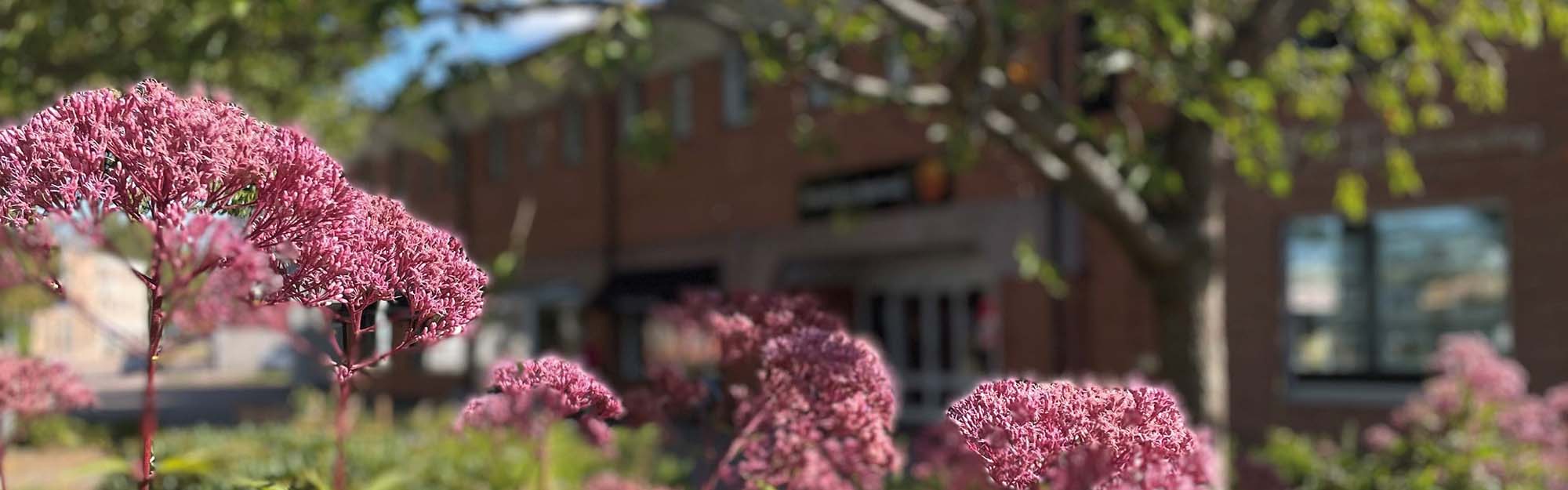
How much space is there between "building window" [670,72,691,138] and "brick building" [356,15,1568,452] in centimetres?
5

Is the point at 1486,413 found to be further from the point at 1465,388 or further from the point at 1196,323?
the point at 1196,323

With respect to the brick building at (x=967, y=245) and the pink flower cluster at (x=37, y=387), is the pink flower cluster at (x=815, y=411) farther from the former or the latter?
the brick building at (x=967, y=245)

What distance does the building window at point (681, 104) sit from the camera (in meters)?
24.7

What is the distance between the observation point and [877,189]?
1958 cm

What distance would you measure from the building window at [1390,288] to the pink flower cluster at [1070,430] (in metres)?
12.7

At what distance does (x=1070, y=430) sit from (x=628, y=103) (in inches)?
978

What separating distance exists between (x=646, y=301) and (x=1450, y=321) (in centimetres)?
1393

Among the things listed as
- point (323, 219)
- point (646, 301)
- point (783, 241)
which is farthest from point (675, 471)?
point (646, 301)

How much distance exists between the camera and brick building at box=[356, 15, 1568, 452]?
13156 mm

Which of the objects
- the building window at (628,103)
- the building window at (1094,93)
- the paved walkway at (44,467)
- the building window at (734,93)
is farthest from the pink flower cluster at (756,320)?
the building window at (628,103)

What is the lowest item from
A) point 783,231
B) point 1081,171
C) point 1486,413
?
point 1486,413

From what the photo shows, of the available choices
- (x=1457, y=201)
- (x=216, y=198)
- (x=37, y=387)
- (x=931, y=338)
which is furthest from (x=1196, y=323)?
(x=931, y=338)

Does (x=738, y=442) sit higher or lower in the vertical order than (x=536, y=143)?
lower

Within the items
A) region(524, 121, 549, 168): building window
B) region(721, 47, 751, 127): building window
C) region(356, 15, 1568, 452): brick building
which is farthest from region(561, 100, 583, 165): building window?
region(721, 47, 751, 127): building window
